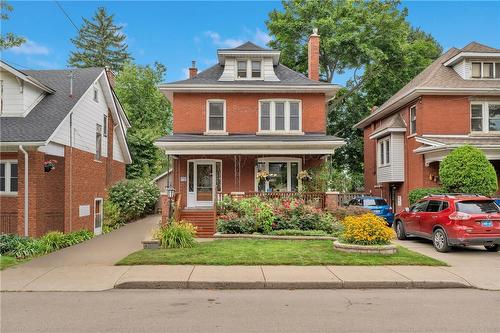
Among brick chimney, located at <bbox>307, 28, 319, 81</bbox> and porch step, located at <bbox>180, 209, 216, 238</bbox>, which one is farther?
brick chimney, located at <bbox>307, 28, 319, 81</bbox>

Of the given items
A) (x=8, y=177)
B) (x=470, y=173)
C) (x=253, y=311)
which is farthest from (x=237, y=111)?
(x=253, y=311)

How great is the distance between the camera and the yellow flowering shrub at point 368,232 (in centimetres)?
1177

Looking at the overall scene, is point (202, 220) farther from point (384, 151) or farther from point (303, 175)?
point (384, 151)

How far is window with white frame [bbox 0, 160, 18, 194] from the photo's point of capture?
1497cm

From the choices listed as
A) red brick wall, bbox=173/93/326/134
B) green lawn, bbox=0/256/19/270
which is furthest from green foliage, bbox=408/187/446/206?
green lawn, bbox=0/256/19/270

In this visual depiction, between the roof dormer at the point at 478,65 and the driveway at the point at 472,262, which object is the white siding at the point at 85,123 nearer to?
the driveway at the point at 472,262

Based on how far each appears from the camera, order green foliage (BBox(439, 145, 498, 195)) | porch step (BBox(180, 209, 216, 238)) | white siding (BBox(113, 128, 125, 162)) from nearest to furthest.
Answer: porch step (BBox(180, 209, 216, 238)) → green foliage (BBox(439, 145, 498, 195)) → white siding (BBox(113, 128, 125, 162))

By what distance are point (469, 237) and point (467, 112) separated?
11.7 metres

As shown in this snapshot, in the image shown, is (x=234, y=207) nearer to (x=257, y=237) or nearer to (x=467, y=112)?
(x=257, y=237)

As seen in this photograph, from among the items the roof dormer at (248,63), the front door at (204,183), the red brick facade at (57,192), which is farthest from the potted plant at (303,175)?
the red brick facade at (57,192)

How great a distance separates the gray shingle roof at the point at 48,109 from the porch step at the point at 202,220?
241 inches

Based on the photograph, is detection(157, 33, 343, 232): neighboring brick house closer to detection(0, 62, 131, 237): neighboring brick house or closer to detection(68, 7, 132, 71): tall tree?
detection(0, 62, 131, 237): neighboring brick house

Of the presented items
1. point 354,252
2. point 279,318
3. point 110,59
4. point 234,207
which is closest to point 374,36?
point 234,207

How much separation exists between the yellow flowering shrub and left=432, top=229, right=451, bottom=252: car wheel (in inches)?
80.3
